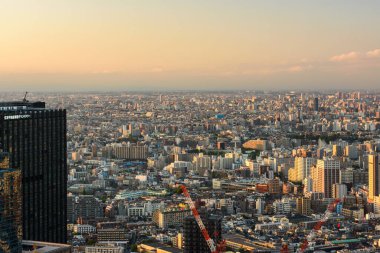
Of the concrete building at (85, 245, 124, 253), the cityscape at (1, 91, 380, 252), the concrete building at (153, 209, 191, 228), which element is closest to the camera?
the cityscape at (1, 91, 380, 252)

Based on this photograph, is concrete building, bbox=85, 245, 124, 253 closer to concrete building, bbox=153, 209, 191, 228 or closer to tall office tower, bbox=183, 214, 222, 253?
tall office tower, bbox=183, 214, 222, 253

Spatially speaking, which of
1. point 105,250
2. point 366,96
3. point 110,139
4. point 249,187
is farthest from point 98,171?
point 366,96

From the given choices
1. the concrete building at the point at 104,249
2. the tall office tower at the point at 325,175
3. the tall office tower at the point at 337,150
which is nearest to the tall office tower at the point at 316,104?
the tall office tower at the point at 337,150

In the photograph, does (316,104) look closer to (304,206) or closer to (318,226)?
(304,206)

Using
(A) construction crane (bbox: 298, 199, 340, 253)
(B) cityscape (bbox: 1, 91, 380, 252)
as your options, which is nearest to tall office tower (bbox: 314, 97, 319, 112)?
(B) cityscape (bbox: 1, 91, 380, 252)

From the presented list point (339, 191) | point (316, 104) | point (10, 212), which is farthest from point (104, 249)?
point (316, 104)
